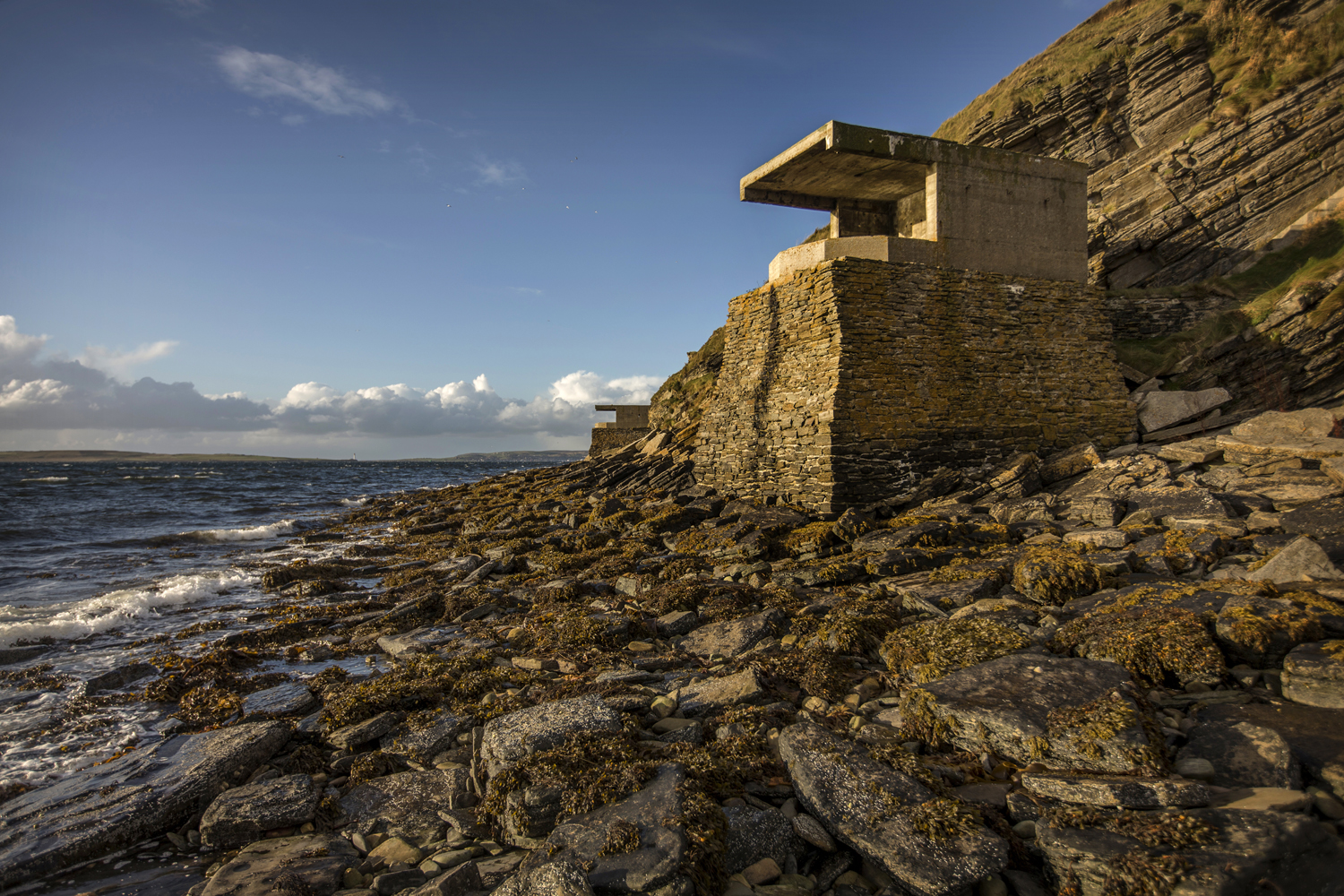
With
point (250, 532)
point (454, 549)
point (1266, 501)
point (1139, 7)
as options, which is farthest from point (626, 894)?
point (1139, 7)

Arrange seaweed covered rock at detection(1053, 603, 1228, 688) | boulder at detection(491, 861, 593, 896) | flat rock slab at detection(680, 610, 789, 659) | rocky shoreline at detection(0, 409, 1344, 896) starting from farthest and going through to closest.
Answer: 1. flat rock slab at detection(680, 610, 789, 659)
2. seaweed covered rock at detection(1053, 603, 1228, 688)
3. rocky shoreline at detection(0, 409, 1344, 896)
4. boulder at detection(491, 861, 593, 896)

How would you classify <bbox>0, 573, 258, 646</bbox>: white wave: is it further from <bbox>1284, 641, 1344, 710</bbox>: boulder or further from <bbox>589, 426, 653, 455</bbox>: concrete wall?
<bbox>589, 426, 653, 455</bbox>: concrete wall

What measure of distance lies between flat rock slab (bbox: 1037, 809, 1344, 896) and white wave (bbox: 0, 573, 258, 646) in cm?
1243

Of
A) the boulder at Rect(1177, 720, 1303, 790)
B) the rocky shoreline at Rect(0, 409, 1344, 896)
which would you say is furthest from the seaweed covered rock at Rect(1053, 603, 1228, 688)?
the boulder at Rect(1177, 720, 1303, 790)

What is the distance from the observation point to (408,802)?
452cm

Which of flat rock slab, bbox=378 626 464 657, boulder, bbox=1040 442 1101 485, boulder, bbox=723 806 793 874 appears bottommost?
flat rock slab, bbox=378 626 464 657

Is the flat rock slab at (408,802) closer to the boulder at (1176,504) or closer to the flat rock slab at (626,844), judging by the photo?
the flat rock slab at (626,844)

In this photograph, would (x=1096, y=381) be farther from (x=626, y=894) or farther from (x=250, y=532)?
(x=250, y=532)

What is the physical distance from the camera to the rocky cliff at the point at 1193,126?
1672cm

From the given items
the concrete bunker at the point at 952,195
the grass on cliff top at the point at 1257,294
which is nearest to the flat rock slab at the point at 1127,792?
the concrete bunker at the point at 952,195

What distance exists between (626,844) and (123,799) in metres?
3.84

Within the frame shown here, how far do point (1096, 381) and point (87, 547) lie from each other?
26504mm

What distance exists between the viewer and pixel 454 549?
1583 centimetres

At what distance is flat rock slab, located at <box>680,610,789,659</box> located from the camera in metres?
6.89
